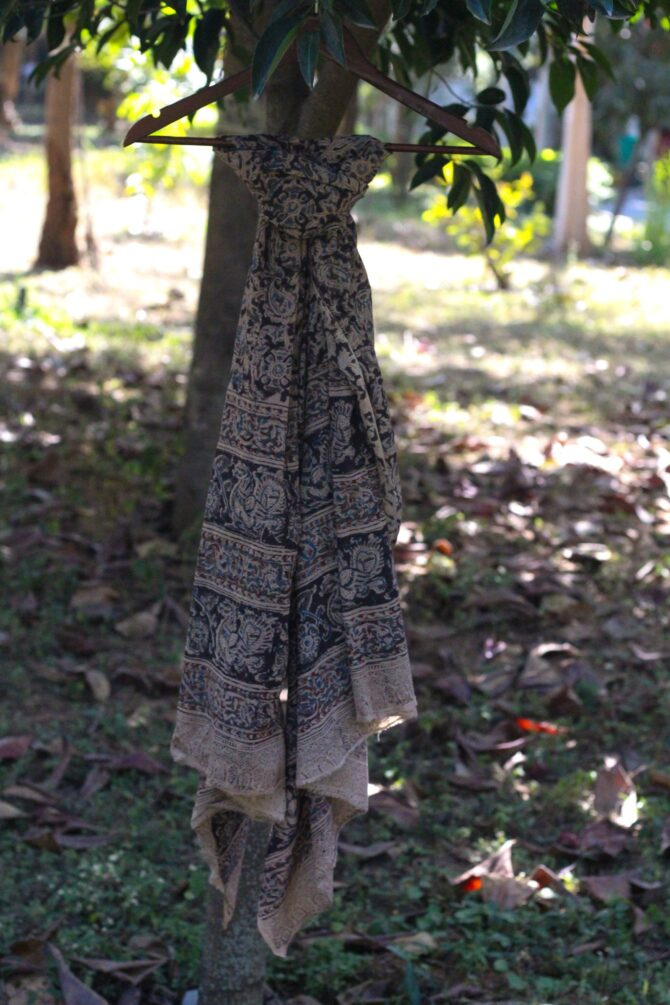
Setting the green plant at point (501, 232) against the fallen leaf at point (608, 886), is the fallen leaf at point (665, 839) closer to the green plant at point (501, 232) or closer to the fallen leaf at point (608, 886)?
the fallen leaf at point (608, 886)

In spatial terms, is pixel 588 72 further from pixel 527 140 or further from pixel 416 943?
pixel 416 943

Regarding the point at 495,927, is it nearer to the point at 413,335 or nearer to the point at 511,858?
the point at 511,858

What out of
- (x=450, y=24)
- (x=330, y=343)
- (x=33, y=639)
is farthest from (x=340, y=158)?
(x=33, y=639)

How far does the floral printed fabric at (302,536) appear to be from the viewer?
7.34 feet

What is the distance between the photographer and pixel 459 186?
269 cm

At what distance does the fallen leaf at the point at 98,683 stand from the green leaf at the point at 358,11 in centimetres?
264

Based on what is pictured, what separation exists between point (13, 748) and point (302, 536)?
1.76 meters

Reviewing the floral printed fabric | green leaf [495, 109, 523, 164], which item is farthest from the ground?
green leaf [495, 109, 523, 164]

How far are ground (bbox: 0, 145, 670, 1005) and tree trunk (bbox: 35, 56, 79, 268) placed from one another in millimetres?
2070

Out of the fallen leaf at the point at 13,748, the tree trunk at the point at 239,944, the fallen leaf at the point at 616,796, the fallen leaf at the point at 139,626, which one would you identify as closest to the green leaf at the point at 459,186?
the tree trunk at the point at 239,944

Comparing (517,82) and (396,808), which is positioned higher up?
(517,82)

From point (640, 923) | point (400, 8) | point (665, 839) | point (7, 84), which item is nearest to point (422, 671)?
point (665, 839)

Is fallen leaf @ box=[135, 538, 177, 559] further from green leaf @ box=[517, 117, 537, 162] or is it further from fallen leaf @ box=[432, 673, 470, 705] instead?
green leaf @ box=[517, 117, 537, 162]

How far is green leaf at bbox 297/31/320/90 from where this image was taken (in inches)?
72.9
